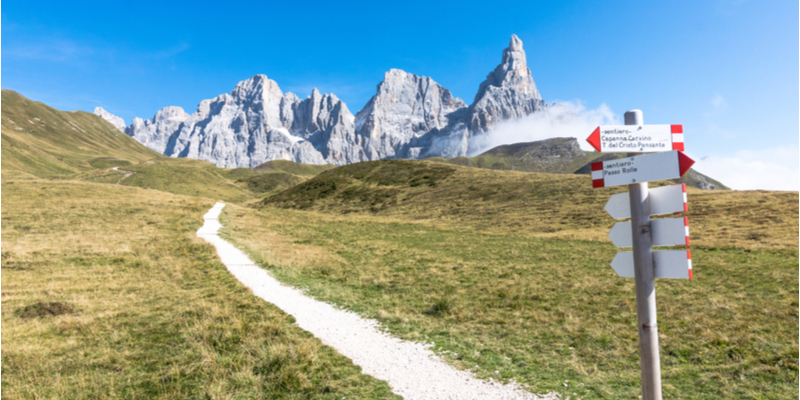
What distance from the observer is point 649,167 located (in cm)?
476

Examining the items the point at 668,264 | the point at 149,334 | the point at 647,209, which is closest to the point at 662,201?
the point at 647,209

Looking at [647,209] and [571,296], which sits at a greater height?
[647,209]

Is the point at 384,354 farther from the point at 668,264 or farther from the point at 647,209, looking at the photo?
the point at 647,209

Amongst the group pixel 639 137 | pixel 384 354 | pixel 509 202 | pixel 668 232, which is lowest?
pixel 384 354

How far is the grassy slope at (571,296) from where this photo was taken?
873cm

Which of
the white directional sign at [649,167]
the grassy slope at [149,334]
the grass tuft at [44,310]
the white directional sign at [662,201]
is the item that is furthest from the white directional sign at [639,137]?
the grass tuft at [44,310]

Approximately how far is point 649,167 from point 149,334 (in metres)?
13.9

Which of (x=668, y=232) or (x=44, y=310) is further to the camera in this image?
(x=44, y=310)

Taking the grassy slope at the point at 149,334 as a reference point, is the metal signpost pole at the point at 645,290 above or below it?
above

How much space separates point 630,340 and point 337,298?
35.6 ft

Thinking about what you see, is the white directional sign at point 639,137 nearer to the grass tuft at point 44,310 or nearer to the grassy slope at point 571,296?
the grassy slope at point 571,296

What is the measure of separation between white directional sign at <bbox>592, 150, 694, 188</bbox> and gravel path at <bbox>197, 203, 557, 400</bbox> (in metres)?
5.19

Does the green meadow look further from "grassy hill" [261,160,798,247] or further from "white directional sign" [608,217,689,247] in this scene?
"white directional sign" [608,217,689,247]

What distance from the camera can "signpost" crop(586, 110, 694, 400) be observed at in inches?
183
